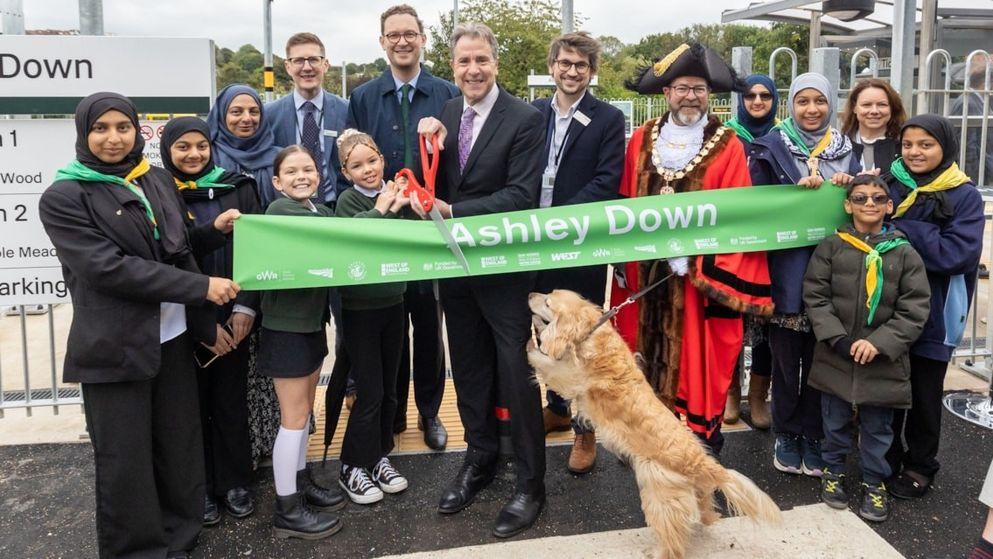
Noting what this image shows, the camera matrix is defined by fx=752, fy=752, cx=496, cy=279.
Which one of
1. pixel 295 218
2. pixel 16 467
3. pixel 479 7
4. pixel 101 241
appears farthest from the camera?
pixel 479 7

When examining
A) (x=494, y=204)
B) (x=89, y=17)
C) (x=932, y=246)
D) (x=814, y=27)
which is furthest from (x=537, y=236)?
(x=814, y=27)

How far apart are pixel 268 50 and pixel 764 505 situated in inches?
731

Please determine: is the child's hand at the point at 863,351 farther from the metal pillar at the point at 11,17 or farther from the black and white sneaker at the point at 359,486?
the metal pillar at the point at 11,17

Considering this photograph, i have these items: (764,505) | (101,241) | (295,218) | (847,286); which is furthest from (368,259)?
(847,286)

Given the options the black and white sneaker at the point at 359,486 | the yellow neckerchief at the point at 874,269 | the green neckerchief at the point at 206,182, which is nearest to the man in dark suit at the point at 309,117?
the green neckerchief at the point at 206,182

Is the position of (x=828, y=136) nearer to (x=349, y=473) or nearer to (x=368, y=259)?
(x=368, y=259)

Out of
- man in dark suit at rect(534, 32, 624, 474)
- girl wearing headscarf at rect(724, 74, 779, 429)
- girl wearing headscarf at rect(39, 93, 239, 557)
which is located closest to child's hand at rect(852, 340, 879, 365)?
girl wearing headscarf at rect(724, 74, 779, 429)

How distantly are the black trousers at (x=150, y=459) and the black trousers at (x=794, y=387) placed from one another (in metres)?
3.19

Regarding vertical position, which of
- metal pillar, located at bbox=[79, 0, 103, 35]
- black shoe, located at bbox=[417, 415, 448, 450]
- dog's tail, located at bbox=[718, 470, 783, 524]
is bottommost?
black shoe, located at bbox=[417, 415, 448, 450]

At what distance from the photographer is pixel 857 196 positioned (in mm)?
3922

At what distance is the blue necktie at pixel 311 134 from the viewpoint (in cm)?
487

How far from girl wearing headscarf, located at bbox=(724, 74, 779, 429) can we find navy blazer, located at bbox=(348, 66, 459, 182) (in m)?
1.93

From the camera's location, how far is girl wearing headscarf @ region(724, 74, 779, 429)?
4.98m

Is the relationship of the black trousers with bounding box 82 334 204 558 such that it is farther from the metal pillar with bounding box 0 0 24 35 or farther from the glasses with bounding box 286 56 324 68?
the metal pillar with bounding box 0 0 24 35
